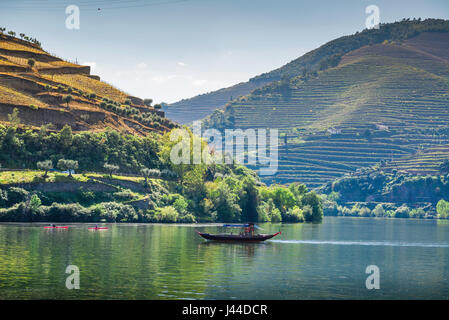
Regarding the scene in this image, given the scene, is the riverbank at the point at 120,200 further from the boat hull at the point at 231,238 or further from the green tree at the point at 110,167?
the boat hull at the point at 231,238

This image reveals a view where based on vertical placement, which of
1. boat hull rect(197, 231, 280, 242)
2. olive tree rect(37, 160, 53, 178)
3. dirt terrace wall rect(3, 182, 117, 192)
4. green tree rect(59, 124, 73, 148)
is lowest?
boat hull rect(197, 231, 280, 242)

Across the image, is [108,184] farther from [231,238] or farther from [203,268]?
[203,268]

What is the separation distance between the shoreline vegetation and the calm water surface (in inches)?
1356

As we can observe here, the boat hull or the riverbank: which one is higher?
the riverbank

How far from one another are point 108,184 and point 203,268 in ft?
304

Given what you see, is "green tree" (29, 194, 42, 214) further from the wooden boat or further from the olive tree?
the wooden boat

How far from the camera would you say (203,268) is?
68.6 metres

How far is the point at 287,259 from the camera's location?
81125mm

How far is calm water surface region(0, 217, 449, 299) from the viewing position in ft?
175

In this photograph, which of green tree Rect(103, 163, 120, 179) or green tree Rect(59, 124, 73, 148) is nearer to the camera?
green tree Rect(103, 163, 120, 179)

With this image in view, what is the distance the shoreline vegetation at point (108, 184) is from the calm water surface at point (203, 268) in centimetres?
3443

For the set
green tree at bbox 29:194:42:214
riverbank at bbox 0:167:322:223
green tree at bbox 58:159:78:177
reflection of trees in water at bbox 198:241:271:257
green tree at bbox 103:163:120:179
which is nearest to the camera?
reflection of trees in water at bbox 198:241:271:257

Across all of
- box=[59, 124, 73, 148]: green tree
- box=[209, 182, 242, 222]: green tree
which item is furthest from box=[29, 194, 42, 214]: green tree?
box=[209, 182, 242, 222]: green tree
